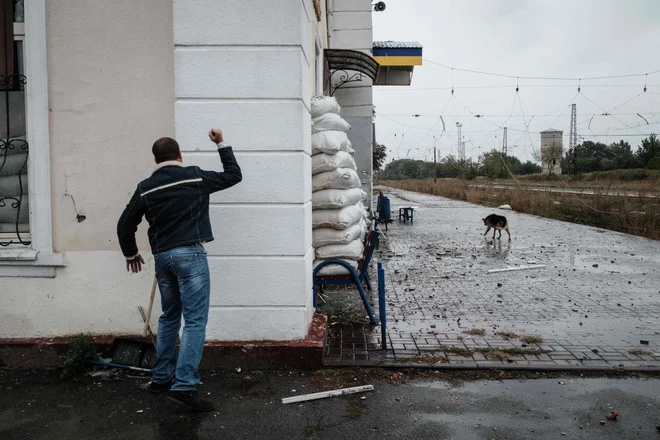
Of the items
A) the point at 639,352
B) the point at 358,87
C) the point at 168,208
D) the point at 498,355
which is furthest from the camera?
the point at 358,87

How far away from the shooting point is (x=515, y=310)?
691 centimetres

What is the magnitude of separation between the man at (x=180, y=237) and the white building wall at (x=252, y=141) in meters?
0.68

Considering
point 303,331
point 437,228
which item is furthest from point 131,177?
point 437,228

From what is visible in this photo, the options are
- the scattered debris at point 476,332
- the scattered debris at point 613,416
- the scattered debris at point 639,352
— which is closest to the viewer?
the scattered debris at point 613,416

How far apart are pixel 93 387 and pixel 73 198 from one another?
1.62 m

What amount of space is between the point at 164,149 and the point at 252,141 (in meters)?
0.92

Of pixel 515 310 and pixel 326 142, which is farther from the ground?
pixel 326 142

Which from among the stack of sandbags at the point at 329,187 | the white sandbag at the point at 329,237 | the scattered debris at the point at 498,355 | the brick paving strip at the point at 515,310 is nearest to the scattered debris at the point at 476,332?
the brick paving strip at the point at 515,310

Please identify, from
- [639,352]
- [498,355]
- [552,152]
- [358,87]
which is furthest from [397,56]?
[552,152]

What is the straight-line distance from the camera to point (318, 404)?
4.14m

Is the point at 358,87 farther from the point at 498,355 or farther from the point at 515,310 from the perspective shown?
the point at 498,355

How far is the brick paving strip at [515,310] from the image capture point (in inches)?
200

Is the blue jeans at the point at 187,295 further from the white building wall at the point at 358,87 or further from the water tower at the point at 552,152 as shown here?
the water tower at the point at 552,152

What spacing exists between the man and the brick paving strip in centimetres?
137
